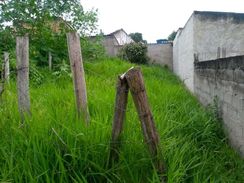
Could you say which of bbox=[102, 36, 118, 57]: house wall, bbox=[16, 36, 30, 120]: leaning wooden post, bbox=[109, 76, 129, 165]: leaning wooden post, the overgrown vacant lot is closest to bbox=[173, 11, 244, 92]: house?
the overgrown vacant lot

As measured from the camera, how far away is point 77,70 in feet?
9.67

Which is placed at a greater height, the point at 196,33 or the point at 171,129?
the point at 196,33

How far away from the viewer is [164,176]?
2291 millimetres

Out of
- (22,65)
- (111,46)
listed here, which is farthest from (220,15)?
(111,46)

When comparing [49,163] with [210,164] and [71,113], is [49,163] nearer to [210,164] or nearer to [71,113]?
[71,113]

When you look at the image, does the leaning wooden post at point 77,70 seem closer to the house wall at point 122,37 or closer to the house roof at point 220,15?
the house roof at point 220,15

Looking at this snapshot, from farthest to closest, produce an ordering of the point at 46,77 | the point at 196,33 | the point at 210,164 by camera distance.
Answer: the point at 196,33 → the point at 46,77 → the point at 210,164

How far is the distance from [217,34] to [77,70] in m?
6.10

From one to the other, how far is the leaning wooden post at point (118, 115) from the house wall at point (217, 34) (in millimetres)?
5822

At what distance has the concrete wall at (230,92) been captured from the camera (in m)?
3.41

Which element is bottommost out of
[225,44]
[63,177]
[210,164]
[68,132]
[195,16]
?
[210,164]

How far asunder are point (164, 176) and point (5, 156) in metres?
1.17

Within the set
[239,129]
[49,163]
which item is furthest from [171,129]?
[49,163]

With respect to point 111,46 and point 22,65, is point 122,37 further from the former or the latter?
point 22,65
